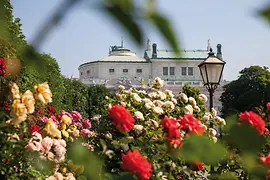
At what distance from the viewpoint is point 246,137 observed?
67cm

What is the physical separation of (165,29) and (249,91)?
45.9 metres

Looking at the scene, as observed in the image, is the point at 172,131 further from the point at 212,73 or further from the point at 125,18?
the point at 212,73

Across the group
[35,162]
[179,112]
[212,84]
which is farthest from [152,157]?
[212,84]

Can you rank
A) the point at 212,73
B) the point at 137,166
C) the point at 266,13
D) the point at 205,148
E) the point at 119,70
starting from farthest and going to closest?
the point at 119,70 → the point at 212,73 → the point at 137,166 → the point at 205,148 → the point at 266,13

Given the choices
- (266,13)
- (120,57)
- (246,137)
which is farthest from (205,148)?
(120,57)

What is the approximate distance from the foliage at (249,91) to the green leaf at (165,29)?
44118mm

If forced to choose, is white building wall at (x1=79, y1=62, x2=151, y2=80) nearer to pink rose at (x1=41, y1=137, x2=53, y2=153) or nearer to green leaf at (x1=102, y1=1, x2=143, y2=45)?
pink rose at (x1=41, y1=137, x2=53, y2=153)

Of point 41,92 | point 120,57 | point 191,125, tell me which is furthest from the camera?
point 120,57

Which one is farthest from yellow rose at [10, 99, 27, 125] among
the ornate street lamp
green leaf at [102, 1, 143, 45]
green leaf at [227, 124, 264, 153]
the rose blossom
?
the ornate street lamp

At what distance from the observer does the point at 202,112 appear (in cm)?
772

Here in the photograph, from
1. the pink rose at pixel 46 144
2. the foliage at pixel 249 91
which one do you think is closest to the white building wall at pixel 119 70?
the foliage at pixel 249 91

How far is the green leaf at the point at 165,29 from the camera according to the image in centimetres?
46

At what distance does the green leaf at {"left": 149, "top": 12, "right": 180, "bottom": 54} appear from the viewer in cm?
46

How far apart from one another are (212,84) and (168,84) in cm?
5544
